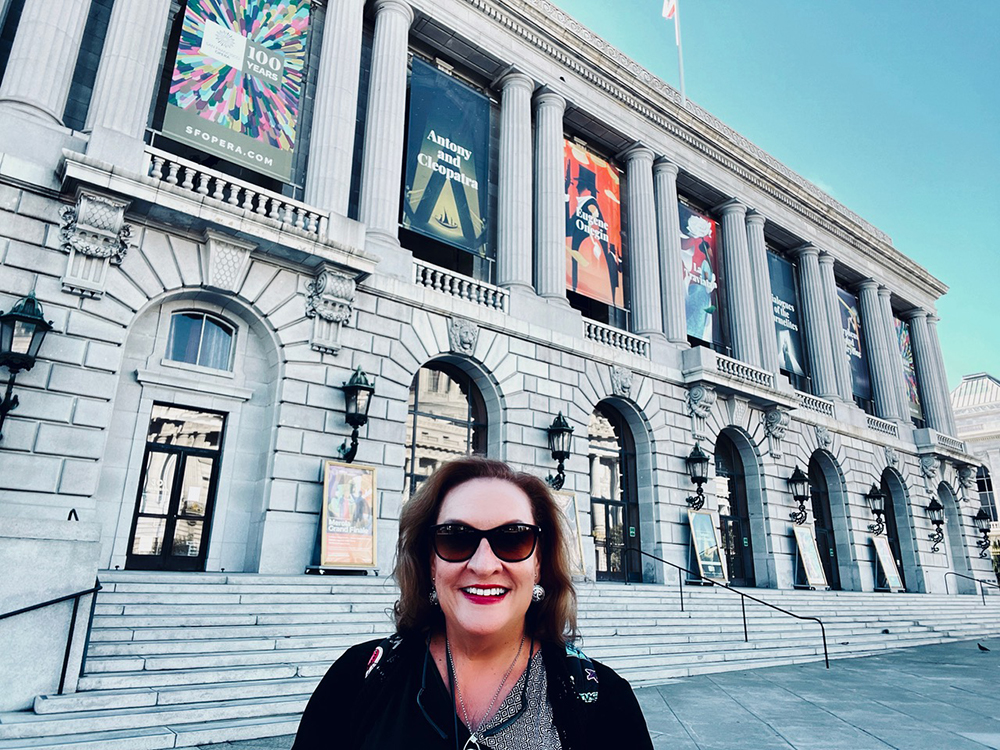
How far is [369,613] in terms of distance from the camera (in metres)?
10.6

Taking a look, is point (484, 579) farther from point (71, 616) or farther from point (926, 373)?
point (926, 373)

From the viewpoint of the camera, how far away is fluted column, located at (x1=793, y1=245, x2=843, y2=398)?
28.3 metres

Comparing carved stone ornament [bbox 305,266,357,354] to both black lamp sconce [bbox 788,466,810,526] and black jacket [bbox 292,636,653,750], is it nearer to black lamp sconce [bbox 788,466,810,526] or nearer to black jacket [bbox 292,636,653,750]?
black jacket [bbox 292,636,653,750]

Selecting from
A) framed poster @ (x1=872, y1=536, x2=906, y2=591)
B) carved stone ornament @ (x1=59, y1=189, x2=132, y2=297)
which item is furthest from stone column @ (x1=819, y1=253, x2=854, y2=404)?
carved stone ornament @ (x1=59, y1=189, x2=132, y2=297)

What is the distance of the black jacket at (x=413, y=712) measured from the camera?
1959mm

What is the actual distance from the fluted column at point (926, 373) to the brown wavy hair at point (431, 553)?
126 feet

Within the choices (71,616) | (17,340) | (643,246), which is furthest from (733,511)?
(17,340)

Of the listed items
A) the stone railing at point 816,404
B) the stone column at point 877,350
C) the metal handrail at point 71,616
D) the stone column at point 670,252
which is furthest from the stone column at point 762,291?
the metal handrail at point 71,616

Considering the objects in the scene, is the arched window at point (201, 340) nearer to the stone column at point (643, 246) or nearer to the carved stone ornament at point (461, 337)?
the carved stone ornament at point (461, 337)

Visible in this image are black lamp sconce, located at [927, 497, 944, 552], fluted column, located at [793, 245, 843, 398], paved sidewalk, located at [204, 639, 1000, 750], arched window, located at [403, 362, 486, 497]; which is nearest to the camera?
paved sidewalk, located at [204, 639, 1000, 750]

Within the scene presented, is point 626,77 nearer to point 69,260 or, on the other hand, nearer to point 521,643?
point 69,260

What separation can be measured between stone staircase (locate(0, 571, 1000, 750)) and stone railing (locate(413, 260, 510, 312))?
770cm

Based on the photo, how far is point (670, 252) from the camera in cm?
2370

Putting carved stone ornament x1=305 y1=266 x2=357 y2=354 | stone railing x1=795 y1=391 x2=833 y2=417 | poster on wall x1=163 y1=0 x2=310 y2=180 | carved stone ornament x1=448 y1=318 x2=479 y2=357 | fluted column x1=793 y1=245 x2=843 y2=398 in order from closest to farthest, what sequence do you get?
poster on wall x1=163 y1=0 x2=310 y2=180 → carved stone ornament x1=305 y1=266 x2=357 y2=354 → carved stone ornament x1=448 y1=318 x2=479 y2=357 → stone railing x1=795 y1=391 x2=833 y2=417 → fluted column x1=793 y1=245 x2=843 y2=398
